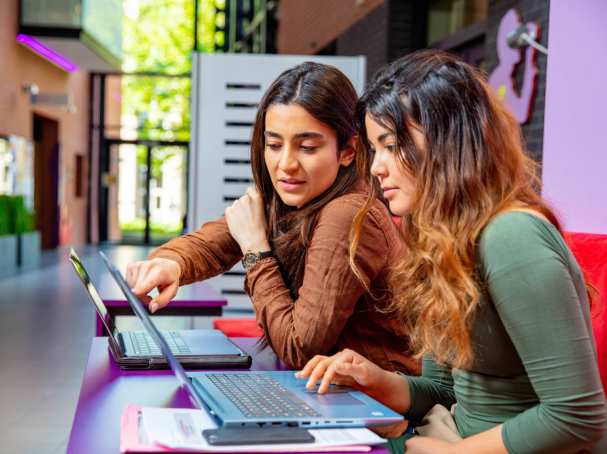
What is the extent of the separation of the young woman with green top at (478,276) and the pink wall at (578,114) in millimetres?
954

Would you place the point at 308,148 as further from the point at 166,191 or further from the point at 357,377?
the point at 166,191

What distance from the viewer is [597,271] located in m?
1.72

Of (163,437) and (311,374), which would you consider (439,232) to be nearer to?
(311,374)

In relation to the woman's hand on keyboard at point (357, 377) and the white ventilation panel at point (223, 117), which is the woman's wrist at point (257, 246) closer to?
the woman's hand on keyboard at point (357, 377)

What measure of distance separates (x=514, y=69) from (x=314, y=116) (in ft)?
10.6

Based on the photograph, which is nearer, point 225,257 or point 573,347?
point 573,347

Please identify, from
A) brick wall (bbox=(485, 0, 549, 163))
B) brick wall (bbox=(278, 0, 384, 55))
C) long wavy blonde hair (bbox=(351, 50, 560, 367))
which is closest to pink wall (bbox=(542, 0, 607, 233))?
long wavy blonde hair (bbox=(351, 50, 560, 367))

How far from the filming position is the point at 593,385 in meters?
1.00

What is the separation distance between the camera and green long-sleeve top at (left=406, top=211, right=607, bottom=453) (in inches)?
39.0

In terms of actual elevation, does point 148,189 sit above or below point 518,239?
below

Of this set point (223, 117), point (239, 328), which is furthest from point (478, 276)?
point (223, 117)

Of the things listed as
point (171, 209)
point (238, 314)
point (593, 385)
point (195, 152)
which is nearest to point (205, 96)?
point (195, 152)

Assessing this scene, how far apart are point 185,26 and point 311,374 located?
19576 millimetres

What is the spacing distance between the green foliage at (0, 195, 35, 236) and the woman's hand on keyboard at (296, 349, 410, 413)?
8.92m
